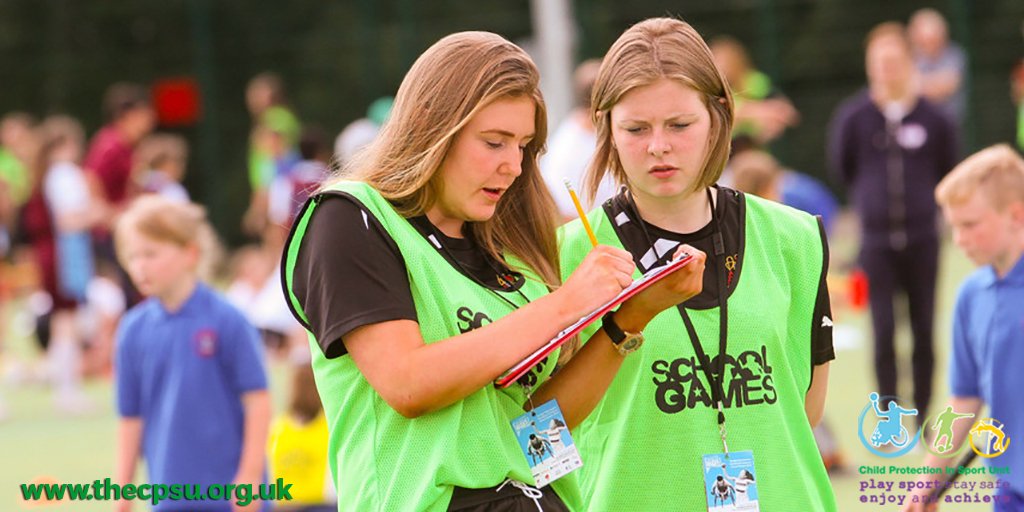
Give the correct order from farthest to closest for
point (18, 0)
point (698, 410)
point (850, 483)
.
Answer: point (18, 0), point (850, 483), point (698, 410)

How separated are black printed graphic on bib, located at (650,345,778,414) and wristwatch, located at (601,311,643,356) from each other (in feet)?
0.85

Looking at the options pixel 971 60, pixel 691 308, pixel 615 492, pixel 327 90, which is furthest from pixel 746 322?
pixel 327 90

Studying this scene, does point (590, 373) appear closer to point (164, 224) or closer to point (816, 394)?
point (816, 394)

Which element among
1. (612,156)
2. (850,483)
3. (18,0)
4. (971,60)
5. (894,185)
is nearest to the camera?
(612,156)

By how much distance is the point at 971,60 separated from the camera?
17.3m

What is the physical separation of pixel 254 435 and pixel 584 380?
7.36ft

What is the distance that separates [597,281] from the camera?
298cm

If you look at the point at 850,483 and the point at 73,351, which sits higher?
the point at 73,351

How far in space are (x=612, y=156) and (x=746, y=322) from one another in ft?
1.70

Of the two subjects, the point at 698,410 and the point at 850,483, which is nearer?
the point at 698,410

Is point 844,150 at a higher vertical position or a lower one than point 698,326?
higher

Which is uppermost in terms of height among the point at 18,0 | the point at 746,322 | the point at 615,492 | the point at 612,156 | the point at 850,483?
the point at 18,0

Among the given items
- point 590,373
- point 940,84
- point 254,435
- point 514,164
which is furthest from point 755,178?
point 940,84

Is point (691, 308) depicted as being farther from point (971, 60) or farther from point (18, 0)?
point (18, 0)
